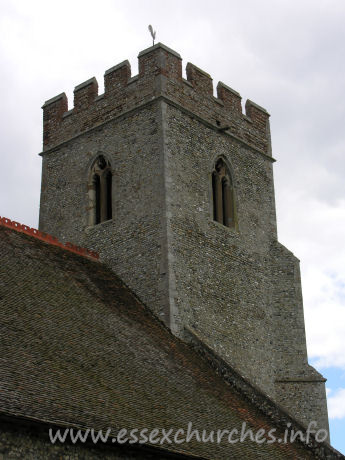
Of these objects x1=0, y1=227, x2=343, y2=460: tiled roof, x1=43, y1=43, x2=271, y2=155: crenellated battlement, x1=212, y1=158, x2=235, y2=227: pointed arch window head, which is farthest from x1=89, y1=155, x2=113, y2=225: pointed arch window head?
x1=212, y1=158, x2=235, y2=227: pointed arch window head

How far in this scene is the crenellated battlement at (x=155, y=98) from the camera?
19.4 metres

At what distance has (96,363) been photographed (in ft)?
41.9

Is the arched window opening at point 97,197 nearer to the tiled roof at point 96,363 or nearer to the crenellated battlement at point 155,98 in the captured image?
the crenellated battlement at point 155,98

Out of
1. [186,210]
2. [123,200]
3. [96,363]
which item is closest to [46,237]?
[123,200]

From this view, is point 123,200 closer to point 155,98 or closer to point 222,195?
point 155,98

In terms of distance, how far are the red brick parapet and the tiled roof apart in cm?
20

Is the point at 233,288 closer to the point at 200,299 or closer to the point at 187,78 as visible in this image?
the point at 200,299

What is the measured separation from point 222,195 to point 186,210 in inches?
80.3

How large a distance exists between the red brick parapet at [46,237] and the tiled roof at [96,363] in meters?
0.20

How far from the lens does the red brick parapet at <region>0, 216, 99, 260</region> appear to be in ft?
55.3

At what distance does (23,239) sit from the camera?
16.6m

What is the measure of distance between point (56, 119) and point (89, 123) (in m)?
1.55

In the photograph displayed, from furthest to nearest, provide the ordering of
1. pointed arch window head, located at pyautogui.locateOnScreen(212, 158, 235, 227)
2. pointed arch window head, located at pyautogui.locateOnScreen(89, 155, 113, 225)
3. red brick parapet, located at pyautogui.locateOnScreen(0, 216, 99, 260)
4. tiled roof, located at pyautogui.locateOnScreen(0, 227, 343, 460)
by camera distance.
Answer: pointed arch window head, located at pyautogui.locateOnScreen(212, 158, 235, 227) < pointed arch window head, located at pyautogui.locateOnScreen(89, 155, 113, 225) < red brick parapet, located at pyautogui.locateOnScreen(0, 216, 99, 260) < tiled roof, located at pyautogui.locateOnScreen(0, 227, 343, 460)

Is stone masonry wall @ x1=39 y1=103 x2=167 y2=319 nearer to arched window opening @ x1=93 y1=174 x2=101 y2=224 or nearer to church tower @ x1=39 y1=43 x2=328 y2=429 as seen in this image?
church tower @ x1=39 y1=43 x2=328 y2=429
